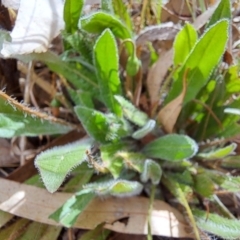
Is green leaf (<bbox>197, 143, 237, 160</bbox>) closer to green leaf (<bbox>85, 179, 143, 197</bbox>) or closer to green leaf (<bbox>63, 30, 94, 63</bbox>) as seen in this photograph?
green leaf (<bbox>85, 179, 143, 197</bbox>)

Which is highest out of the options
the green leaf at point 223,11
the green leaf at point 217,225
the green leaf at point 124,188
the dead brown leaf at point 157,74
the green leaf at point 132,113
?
the green leaf at point 223,11

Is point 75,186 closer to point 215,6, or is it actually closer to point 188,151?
point 188,151

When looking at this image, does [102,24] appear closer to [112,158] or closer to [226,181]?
[112,158]

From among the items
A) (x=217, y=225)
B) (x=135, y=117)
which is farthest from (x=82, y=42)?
(x=217, y=225)

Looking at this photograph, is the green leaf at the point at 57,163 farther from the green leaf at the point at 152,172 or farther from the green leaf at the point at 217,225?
the green leaf at the point at 217,225

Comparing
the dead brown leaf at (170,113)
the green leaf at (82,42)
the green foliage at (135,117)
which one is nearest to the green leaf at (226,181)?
the green foliage at (135,117)

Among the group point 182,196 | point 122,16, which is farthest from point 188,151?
point 122,16
